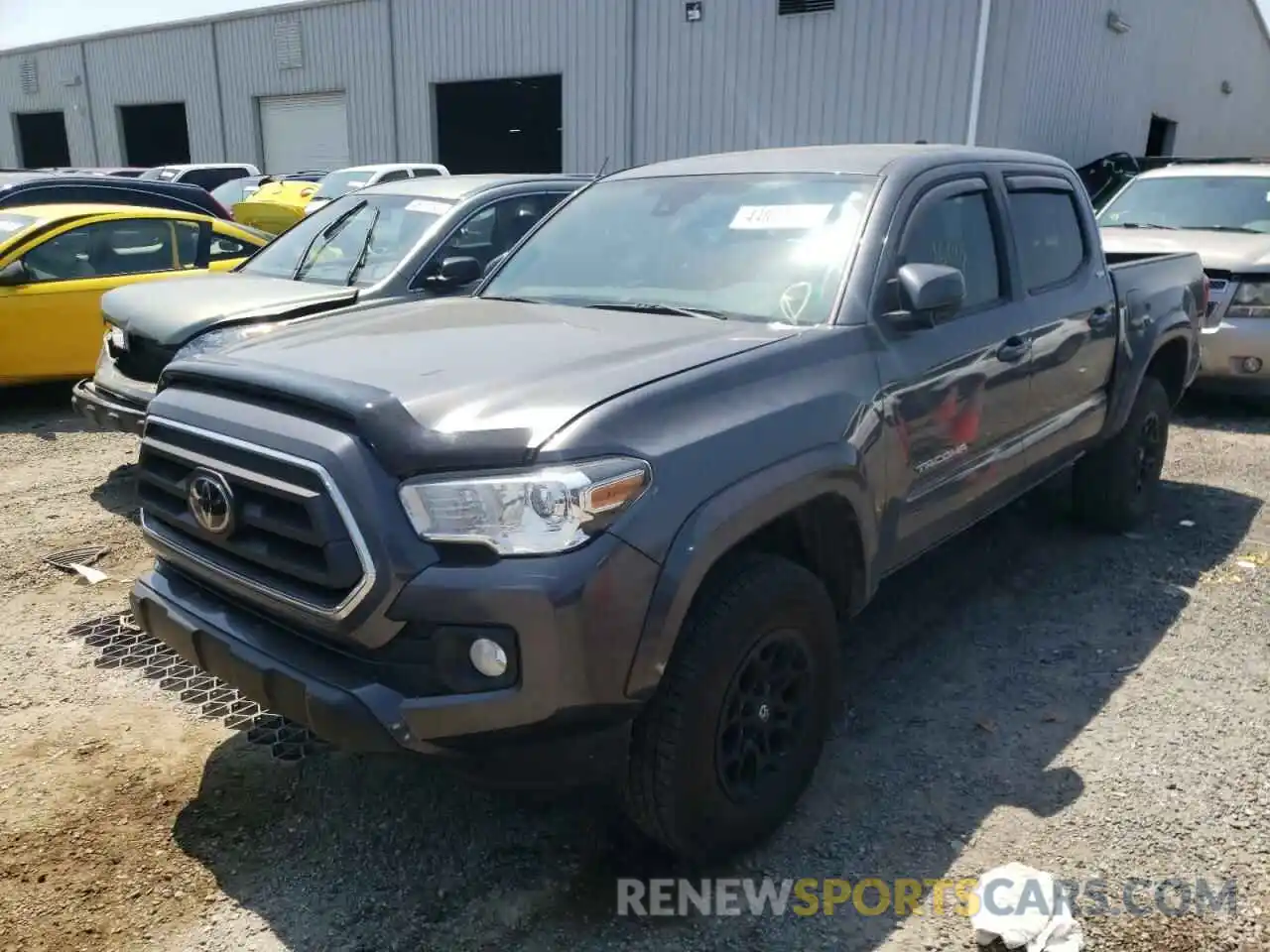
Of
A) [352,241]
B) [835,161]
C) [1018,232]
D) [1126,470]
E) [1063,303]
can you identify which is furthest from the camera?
[352,241]

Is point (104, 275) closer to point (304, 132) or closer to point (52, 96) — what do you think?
point (304, 132)

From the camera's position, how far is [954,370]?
11.4ft

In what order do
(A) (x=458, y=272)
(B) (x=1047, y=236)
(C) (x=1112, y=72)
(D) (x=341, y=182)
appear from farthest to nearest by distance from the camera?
(C) (x=1112, y=72), (D) (x=341, y=182), (A) (x=458, y=272), (B) (x=1047, y=236)

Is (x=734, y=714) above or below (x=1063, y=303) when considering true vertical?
below

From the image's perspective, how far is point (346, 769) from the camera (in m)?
3.30

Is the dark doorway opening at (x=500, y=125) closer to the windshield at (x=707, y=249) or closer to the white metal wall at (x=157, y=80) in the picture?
the white metal wall at (x=157, y=80)

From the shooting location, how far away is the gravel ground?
2.63m

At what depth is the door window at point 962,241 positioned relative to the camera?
140 inches

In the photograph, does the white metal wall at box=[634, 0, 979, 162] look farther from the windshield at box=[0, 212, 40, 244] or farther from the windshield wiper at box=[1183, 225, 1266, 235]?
the windshield at box=[0, 212, 40, 244]

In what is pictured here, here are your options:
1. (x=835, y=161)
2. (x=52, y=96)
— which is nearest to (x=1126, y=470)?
(x=835, y=161)

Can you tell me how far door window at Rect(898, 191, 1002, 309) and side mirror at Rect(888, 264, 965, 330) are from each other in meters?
0.24

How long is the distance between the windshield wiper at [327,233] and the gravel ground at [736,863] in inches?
103

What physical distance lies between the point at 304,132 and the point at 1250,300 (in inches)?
864

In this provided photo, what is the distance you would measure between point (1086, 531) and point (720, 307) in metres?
3.12
